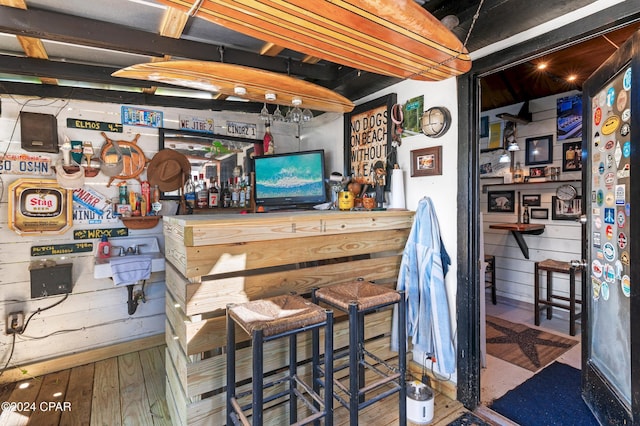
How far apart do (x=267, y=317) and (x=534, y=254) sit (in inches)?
147

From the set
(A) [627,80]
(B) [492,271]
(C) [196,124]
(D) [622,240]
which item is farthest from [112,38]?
(B) [492,271]

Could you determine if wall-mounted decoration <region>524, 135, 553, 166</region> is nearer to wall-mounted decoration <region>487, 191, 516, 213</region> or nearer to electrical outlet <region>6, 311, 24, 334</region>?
wall-mounted decoration <region>487, 191, 516, 213</region>

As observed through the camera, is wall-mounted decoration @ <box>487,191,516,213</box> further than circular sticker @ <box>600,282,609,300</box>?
Yes

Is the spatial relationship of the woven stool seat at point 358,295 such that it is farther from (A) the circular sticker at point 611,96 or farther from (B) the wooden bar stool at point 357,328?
(A) the circular sticker at point 611,96

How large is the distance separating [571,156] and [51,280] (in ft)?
16.8

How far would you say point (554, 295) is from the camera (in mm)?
3523

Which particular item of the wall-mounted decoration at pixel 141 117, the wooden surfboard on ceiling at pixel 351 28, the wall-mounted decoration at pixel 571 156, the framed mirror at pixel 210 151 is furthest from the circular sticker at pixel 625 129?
the wall-mounted decoration at pixel 141 117

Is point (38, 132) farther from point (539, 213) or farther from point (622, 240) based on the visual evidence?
point (539, 213)

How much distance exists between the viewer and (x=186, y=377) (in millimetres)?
1671

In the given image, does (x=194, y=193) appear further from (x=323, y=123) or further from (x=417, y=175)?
(x=417, y=175)

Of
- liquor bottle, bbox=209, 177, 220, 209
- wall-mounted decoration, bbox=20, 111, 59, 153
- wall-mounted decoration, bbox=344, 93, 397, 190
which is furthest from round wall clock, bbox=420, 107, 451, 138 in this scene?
wall-mounted decoration, bbox=20, 111, 59, 153

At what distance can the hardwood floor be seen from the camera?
207cm

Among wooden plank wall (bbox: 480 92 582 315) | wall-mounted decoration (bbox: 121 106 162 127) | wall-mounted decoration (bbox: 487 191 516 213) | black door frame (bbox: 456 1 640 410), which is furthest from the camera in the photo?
wall-mounted decoration (bbox: 487 191 516 213)

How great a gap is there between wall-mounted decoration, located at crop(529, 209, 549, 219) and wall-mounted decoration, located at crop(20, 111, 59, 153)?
16.2 ft
